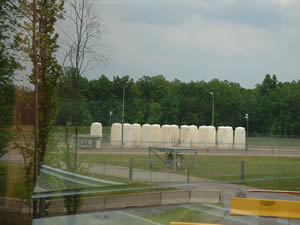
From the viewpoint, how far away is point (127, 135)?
3561mm

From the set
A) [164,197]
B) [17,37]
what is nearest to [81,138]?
[17,37]

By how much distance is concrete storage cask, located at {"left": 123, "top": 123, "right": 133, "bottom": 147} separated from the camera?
3545 millimetres

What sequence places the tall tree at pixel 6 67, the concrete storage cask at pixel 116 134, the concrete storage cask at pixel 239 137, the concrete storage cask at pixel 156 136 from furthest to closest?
the concrete storage cask at pixel 156 136 → the concrete storage cask at pixel 239 137 → the concrete storage cask at pixel 116 134 → the tall tree at pixel 6 67

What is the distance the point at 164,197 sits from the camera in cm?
449

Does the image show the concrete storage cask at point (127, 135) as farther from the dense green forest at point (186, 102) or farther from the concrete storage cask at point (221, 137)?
the concrete storage cask at point (221, 137)

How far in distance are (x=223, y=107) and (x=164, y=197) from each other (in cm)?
150

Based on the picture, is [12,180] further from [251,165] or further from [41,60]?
[251,165]

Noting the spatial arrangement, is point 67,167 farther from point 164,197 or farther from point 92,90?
point 164,197

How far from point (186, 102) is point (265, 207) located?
1.35 meters

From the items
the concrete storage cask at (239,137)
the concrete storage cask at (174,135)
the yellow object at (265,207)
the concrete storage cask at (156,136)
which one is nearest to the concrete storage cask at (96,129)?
the concrete storage cask at (156,136)

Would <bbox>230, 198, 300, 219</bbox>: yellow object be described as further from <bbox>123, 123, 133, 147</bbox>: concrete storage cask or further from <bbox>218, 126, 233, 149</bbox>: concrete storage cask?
<bbox>123, 123, 133, 147</bbox>: concrete storage cask

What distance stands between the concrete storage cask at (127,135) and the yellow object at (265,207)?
127 cm

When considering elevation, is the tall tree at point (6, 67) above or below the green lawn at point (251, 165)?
above

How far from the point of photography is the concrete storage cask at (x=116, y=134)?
139 inches
